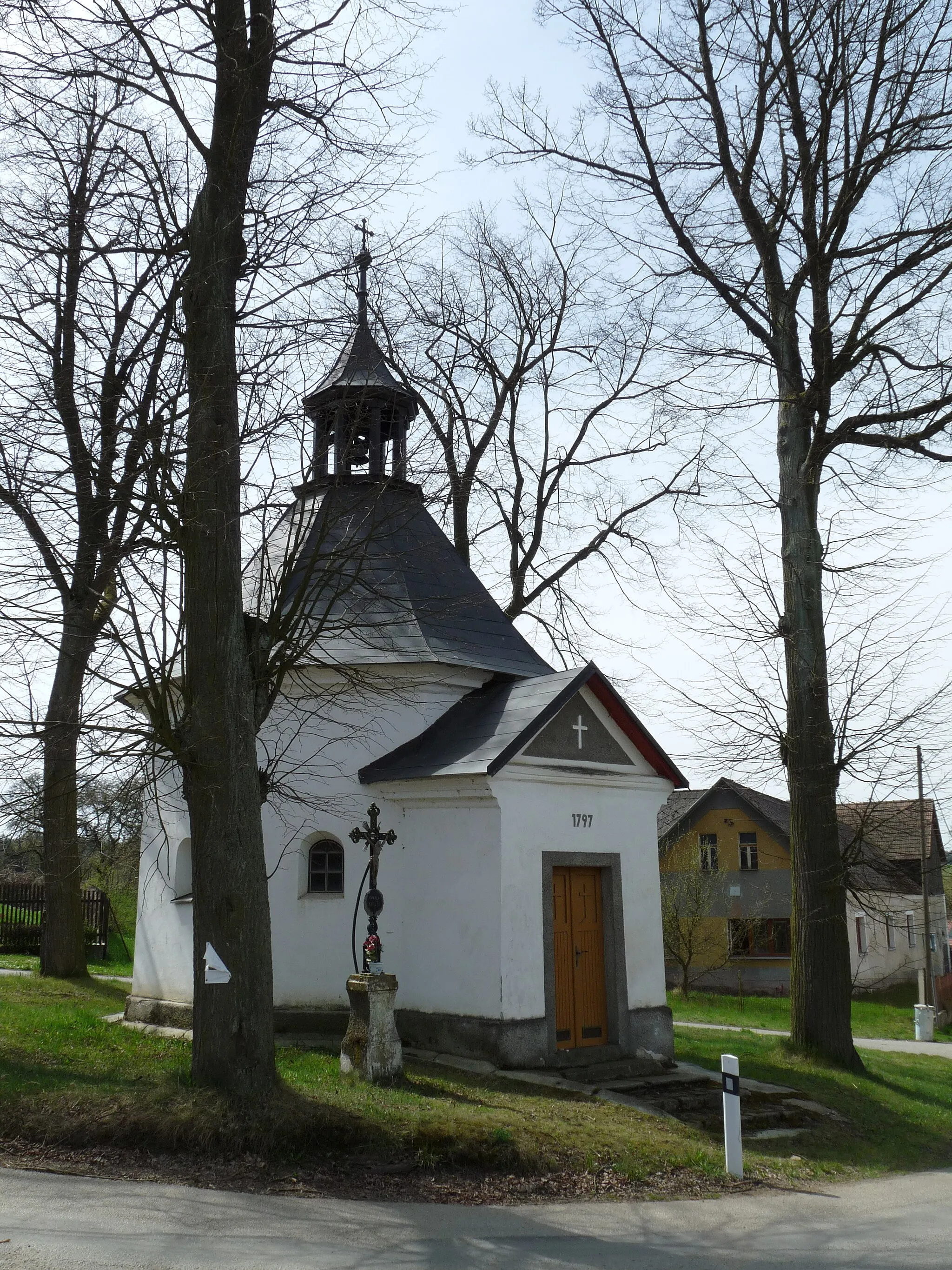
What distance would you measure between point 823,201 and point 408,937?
10994 mm

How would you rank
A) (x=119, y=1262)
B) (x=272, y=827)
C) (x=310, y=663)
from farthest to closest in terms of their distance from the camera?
(x=272, y=827) < (x=310, y=663) < (x=119, y=1262)

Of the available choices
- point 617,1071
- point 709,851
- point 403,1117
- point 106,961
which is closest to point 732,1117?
point 403,1117

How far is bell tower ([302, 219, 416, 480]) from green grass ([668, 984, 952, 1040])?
43.8 feet

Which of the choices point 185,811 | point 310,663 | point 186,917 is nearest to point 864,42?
point 310,663

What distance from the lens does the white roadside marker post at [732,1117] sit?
8.25 meters

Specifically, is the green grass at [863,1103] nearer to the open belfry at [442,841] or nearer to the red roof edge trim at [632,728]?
the open belfry at [442,841]

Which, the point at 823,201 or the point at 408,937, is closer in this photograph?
the point at 408,937

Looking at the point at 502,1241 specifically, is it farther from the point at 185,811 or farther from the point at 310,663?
the point at 185,811

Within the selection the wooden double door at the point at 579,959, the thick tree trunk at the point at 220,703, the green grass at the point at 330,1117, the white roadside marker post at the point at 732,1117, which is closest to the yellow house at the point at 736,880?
the wooden double door at the point at 579,959

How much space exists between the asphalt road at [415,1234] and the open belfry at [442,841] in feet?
13.0

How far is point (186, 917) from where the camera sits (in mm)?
13430

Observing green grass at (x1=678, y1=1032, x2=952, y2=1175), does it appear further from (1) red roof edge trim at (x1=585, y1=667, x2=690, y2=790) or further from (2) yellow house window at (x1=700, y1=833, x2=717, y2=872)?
(2) yellow house window at (x1=700, y1=833, x2=717, y2=872)

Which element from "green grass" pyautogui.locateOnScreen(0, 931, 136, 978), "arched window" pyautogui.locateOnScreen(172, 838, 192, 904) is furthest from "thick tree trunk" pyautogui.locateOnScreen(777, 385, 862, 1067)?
"green grass" pyautogui.locateOnScreen(0, 931, 136, 978)

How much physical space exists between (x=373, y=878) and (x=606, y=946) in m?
3.09
